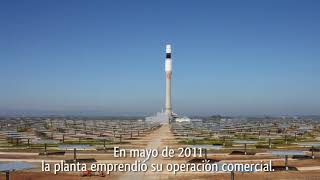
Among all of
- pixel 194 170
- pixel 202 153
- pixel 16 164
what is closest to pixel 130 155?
pixel 202 153

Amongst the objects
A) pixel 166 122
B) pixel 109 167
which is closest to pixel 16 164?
pixel 109 167

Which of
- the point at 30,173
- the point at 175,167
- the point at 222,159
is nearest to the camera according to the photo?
the point at 30,173

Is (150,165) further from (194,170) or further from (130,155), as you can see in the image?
(130,155)

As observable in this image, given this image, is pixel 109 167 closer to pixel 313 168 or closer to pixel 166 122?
pixel 313 168

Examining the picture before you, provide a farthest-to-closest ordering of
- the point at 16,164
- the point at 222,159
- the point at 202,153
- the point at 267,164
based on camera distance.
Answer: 1. the point at 202,153
2. the point at 222,159
3. the point at 267,164
4. the point at 16,164

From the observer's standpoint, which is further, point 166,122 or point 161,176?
point 166,122

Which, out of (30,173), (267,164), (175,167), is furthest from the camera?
(267,164)

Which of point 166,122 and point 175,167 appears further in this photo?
point 166,122

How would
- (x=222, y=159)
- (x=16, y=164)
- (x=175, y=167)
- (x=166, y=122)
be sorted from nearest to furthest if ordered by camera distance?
(x=16, y=164) → (x=175, y=167) → (x=222, y=159) → (x=166, y=122)

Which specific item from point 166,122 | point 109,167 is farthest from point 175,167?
point 166,122
